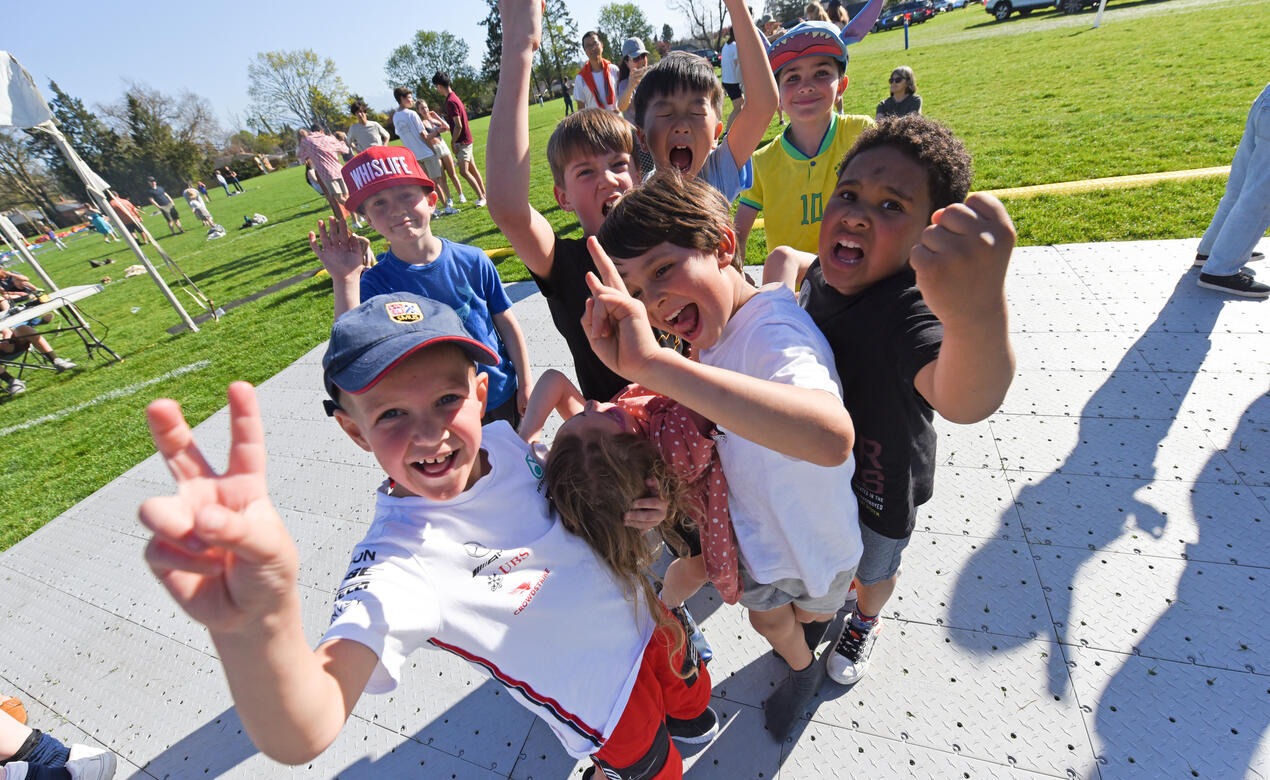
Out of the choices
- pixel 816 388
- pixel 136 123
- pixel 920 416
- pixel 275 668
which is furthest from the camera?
pixel 136 123

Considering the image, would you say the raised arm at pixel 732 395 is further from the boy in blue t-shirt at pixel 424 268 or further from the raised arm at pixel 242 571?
the boy in blue t-shirt at pixel 424 268

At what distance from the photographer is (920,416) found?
4.72ft

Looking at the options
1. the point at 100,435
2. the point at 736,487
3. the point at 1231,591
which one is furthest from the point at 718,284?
the point at 100,435

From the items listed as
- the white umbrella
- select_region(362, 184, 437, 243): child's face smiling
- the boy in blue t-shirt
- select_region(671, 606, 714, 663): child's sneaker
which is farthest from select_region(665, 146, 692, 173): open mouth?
the white umbrella

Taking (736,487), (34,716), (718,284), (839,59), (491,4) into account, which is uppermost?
(491,4)

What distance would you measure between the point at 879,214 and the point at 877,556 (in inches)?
41.5

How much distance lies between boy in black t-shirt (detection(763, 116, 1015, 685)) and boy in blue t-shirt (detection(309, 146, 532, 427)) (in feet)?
5.03

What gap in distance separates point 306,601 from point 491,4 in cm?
6339

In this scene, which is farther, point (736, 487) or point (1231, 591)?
point (1231, 591)

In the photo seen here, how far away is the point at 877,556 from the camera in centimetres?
167

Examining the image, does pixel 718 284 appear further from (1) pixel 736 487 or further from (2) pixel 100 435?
(2) pixel 100 435

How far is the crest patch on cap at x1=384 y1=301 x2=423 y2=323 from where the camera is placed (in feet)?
4.20

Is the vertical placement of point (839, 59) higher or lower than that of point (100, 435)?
higher

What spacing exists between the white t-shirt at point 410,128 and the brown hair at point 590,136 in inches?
328
